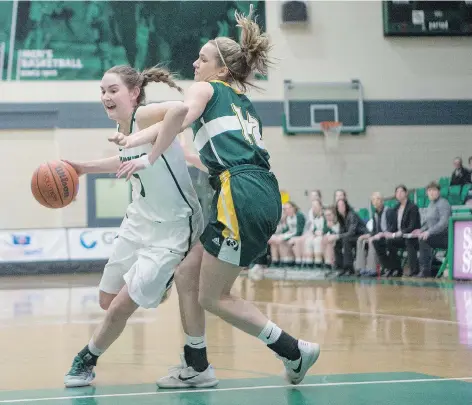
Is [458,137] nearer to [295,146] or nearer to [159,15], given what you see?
[295,146]

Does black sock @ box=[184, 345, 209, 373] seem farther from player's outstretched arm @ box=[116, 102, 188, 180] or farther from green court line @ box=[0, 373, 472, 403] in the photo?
player's outstretched arm @ box=[116, 102, 188, 180]

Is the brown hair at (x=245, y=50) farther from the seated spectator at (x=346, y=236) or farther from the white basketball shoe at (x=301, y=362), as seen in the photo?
the seated spectator at (x=346, y=236)

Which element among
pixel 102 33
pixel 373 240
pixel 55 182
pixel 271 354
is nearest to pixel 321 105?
pixel 102 33

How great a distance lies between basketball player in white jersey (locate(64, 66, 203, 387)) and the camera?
421cm

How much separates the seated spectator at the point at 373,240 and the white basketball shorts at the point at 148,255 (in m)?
9.67

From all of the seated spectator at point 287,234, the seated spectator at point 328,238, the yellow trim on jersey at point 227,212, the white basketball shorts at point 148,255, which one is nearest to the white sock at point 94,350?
the white basketball shorts at point 148,255

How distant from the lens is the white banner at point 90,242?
1772 cm

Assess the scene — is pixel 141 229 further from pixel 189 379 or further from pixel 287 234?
pixel 287 234

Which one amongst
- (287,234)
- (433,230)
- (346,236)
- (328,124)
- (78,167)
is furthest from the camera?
(328,124)

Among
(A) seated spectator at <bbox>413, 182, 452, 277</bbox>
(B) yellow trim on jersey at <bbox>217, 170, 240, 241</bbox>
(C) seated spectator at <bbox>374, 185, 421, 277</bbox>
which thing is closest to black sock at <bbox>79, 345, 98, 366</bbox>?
(B) yellow trim on jersey at <bbox>217, 170, 240, 241</bbox>

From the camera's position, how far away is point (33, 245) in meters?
17.7

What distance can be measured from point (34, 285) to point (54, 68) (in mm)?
6654

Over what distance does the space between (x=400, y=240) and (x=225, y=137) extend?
9817 millimetres

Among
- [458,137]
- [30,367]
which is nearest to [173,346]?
[30,367]
